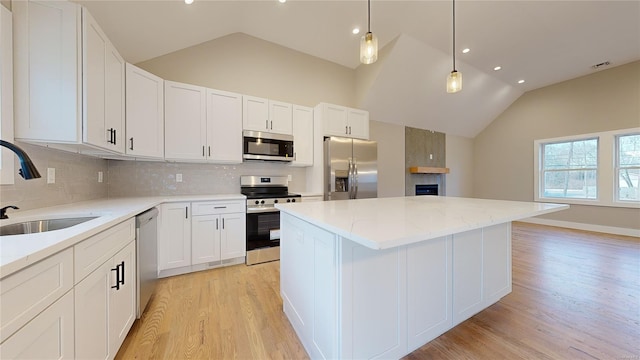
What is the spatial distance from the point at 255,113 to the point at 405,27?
2597mm

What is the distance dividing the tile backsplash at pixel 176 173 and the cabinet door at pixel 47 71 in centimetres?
149

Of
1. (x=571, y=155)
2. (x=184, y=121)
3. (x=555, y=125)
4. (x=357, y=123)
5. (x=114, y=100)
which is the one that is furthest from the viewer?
(x=555, y=125)

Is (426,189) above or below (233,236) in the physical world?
above

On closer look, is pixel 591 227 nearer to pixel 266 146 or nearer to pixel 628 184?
pixel 628 184

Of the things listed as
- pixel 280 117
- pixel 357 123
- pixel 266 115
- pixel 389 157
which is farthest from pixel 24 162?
pixel 389 157

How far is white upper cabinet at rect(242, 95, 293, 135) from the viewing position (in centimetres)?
321

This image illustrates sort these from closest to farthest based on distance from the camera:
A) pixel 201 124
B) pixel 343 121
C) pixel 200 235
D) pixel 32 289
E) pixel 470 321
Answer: pixel 32 289 < pixel 470 321 < pixel 200 235 < pixel 201 124 < pixel 343 121

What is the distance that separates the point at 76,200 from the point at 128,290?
122cm

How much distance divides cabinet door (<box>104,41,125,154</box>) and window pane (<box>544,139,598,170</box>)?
830cm

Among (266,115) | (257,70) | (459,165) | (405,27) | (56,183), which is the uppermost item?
(405,27)

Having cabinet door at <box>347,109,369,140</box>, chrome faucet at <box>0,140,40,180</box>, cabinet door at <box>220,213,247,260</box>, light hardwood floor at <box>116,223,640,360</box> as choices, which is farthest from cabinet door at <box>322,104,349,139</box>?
chrome faucet at <box>0,140,40,180</box>

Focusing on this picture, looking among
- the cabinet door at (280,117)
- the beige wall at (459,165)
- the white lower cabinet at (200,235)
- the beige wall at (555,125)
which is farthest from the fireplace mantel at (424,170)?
the white lower cabinet at (200,235)

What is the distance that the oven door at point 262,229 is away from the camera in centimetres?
296

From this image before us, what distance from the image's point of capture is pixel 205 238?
106 inches
